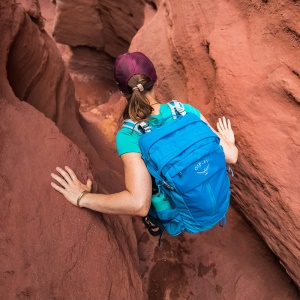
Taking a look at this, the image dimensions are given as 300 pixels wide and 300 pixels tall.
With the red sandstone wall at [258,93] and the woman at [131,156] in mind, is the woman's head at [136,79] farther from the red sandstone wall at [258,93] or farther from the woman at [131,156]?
the red sandstone wall at [258,93]

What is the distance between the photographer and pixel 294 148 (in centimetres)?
204

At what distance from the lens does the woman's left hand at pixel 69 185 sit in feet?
5.84

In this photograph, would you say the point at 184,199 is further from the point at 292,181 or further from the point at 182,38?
the point at 182,38

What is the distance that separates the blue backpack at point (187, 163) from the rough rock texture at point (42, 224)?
0.55 meters

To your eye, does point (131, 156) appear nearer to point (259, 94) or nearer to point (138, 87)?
point (138, 87)

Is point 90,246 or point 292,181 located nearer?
point 90,246

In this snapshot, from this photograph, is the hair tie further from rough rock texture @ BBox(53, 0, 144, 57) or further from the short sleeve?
rough rock texture @ BBox(53, 0, 144, 57)

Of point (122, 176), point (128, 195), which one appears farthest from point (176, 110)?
point (122, 176)

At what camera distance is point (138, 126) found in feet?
5.71

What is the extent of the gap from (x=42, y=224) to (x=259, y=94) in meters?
1.86

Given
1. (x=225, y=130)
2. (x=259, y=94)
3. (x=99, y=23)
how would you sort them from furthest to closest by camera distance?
(x=99, y=23) → (x=225, y=130) → (x=259, y=94)

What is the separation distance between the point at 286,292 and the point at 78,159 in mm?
2196

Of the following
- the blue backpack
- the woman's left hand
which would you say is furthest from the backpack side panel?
the woman's left hand

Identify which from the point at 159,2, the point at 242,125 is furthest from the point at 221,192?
the point at 159,2
